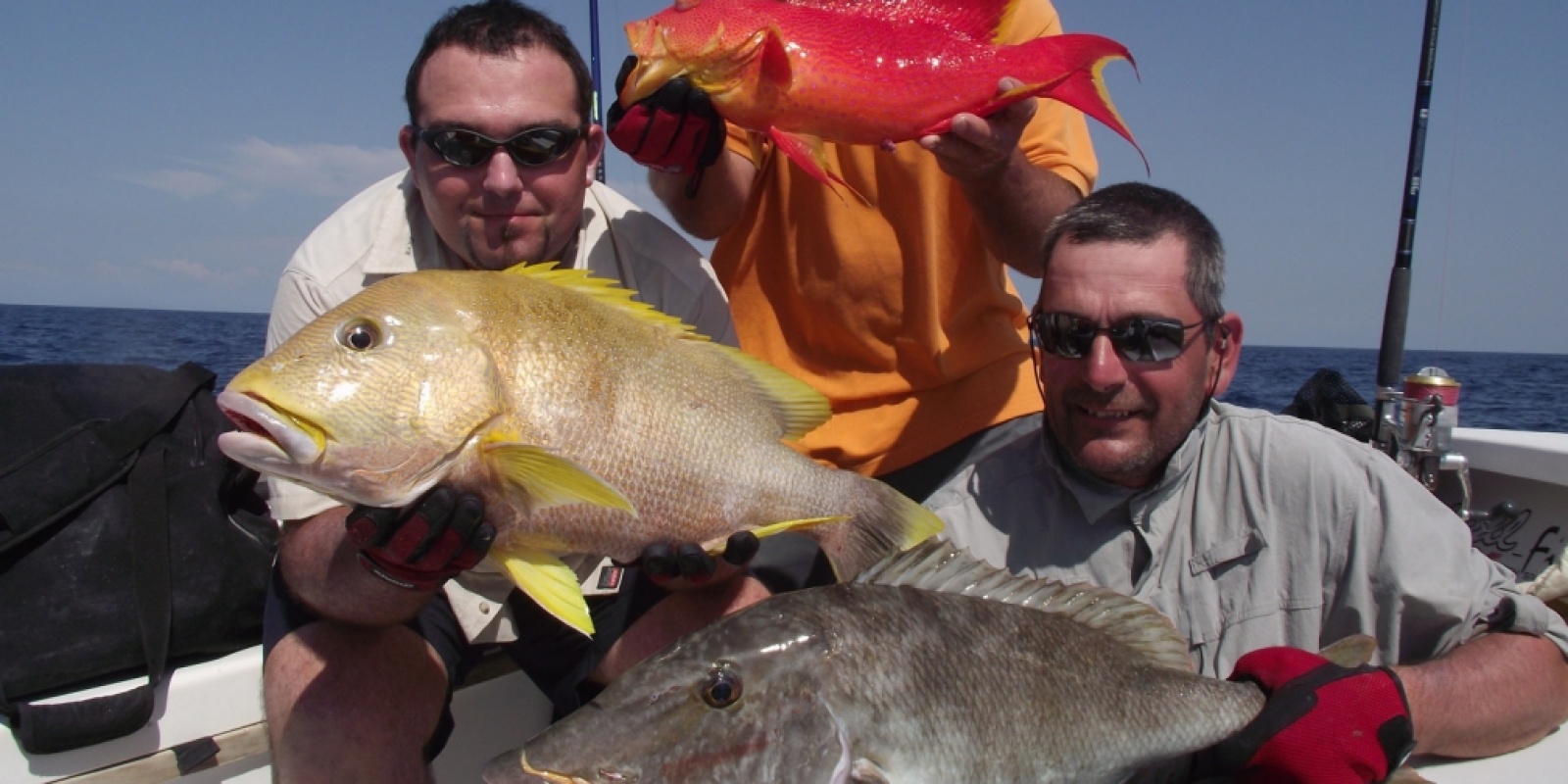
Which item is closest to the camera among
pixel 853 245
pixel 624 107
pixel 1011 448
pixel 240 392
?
pixel 240 392

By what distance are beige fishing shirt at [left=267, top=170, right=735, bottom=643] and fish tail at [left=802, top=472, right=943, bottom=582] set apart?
0.90 meters

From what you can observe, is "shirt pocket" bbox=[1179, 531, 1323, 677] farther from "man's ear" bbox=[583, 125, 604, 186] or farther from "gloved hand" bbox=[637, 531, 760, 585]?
"man's ear" bbox=[583, 125, 604, 186]

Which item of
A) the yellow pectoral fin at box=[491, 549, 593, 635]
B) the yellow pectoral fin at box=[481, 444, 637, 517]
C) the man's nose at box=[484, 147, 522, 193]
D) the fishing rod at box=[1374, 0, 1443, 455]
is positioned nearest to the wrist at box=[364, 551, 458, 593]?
the yellow pectoral fin at box=[491, 549, 593, 635]

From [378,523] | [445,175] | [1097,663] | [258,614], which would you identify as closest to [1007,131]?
[1097,663]

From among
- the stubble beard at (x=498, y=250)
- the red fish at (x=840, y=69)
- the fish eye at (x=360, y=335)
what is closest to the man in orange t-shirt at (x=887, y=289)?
the stubble beard at (x=498, y=250)

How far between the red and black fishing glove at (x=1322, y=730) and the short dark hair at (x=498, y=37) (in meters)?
2.09

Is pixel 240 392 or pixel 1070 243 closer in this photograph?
pixel 240 392

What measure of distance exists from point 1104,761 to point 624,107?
1716 millimetres

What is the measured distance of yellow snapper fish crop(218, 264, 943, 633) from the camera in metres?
1.63

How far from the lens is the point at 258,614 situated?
116 inches

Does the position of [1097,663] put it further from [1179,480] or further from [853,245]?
[853,245]

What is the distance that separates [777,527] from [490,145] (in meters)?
1.22

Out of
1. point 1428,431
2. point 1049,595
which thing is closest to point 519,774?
point 1049,595

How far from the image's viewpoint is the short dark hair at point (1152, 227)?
258cm
